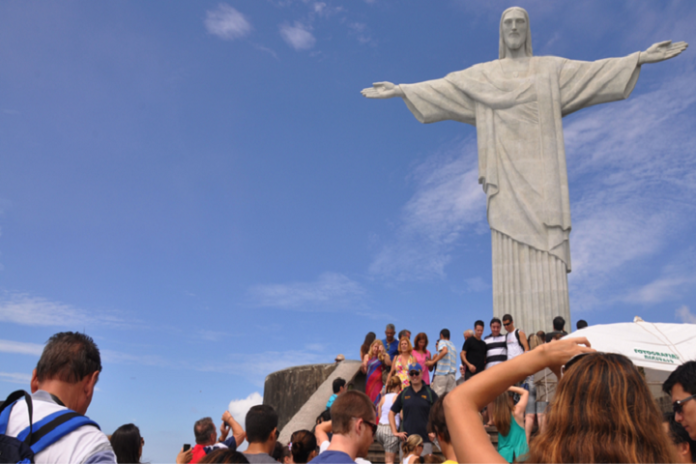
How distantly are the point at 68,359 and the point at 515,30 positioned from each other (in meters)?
12.4

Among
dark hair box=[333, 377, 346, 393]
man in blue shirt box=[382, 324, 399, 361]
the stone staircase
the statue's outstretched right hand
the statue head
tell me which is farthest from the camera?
the statue's outstretched right hand

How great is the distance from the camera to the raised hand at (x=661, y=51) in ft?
38.0

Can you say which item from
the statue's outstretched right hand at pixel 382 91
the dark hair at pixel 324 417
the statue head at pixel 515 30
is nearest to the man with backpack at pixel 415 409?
the dark hair at pixel 324 417

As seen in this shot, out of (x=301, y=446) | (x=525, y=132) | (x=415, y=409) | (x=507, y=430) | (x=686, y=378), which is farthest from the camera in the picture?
(x=525, y=132)

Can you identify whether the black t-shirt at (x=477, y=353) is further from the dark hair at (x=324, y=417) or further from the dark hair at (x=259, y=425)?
the dark hair at (x=259, y=425)

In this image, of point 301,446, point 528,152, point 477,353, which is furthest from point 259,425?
point 528,152

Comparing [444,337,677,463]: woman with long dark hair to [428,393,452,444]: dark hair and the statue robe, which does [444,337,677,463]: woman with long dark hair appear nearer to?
[428,393,452,444]: dark hair

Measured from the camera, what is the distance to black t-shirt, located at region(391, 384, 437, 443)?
6.15 m

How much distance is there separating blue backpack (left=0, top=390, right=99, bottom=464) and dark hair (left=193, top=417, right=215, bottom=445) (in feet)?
7.93

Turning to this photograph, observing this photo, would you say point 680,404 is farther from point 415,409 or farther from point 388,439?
point 388,439

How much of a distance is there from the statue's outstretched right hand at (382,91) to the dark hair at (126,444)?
34.9 ft

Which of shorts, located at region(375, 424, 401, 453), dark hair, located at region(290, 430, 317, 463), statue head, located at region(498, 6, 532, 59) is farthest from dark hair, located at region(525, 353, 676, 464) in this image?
statue head, located at region(498, 6, 532, 59)

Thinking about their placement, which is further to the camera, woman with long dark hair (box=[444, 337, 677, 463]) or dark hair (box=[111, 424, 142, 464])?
dark hair (box=[111, 424, 142, 464])

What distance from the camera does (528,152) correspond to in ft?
39.9
